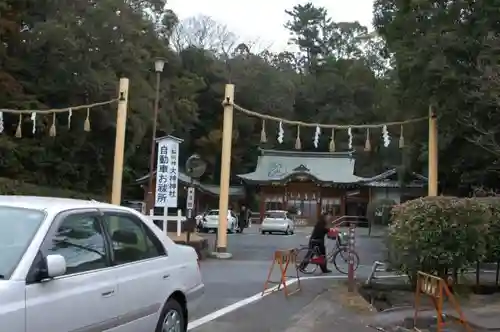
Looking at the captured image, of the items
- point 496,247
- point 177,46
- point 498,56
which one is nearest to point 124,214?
point 496,247

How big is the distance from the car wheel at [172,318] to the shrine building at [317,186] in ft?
159

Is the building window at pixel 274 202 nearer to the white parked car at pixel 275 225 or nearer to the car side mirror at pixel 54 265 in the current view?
the white parked car at pixel 275 225

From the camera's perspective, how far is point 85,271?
5160mm

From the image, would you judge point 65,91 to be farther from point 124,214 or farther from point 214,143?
point 124,214

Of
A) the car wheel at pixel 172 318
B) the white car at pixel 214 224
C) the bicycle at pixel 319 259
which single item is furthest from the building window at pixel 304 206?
the car wheel at pixel 172 318

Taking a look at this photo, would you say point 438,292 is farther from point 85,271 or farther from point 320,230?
point 320,230

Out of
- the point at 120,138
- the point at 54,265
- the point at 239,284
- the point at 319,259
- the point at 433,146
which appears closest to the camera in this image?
the point at 54,265

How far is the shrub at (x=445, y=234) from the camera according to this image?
11625 mm

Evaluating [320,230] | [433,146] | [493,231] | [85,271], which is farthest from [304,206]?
[85,271]

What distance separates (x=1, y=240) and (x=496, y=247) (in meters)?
10.2

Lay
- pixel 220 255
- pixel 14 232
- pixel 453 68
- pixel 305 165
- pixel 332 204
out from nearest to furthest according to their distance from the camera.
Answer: pixel 14 232 < pixel 453 68 < pixel 220 255 < pixel 332 204 < pixel 305 165

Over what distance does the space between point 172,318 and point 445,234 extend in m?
6.63

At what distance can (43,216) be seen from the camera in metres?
5.02

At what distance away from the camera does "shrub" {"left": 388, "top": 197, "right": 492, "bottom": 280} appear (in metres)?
11.6
